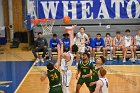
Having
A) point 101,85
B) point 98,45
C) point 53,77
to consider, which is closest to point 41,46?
point 98,45

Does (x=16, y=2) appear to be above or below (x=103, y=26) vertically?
above

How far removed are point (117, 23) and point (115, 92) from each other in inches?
313

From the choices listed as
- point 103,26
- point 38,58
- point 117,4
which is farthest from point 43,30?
point 117,4

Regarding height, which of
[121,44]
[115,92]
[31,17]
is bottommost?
[115,92]

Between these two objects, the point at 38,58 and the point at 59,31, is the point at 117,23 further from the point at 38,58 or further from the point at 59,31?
the point at 38,58

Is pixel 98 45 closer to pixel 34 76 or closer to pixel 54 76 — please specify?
pixel 34 76

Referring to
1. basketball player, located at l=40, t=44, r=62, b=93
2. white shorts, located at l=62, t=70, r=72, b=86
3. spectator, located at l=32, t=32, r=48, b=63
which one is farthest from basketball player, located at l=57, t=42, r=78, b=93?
spectator, located at l=32, t=32, r=48, b=63

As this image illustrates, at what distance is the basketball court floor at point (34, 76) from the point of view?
11320mm

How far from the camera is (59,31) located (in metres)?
17.9

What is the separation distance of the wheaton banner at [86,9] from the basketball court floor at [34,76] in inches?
110

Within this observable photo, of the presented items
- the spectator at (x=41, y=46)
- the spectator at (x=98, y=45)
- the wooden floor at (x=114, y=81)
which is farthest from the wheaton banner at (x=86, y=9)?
the wooden floor at (x=114, y=81)

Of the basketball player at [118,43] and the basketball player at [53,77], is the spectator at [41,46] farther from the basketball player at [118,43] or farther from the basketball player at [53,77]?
the basketball player at [53,77]

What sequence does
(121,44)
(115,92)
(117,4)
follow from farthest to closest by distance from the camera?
(117,4) → (121,44) → (115,92)

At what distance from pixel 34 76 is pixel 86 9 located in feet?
22.1
